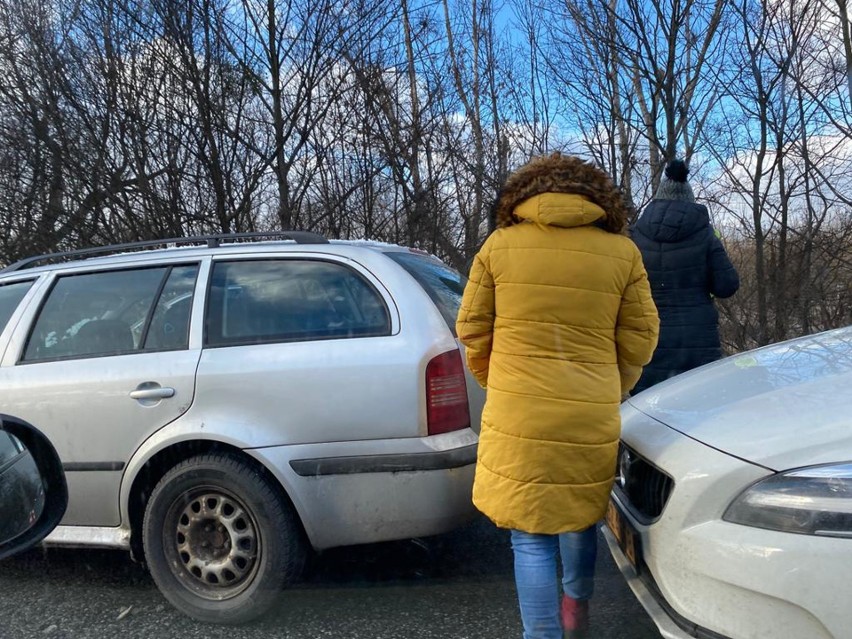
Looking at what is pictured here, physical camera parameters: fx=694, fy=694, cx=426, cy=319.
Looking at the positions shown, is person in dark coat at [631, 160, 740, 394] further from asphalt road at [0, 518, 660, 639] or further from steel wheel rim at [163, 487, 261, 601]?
steel wheel rim at [163, 487, 261, 601]

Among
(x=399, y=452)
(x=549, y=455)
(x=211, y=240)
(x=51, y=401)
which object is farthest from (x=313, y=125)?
(x=549, y=455)

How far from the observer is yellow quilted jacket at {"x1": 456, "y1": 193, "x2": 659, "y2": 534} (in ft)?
7.32

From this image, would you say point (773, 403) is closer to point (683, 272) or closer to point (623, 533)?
point (623, 533)

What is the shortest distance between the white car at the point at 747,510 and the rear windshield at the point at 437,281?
0.99 m

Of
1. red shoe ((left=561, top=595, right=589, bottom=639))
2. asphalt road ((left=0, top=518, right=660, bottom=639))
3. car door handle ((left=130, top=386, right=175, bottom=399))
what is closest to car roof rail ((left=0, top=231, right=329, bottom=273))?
car door handle ((left=130, top=386, right=175, bottom=399))

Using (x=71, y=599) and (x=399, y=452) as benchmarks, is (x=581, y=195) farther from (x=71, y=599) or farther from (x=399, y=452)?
(x=71, y=599)

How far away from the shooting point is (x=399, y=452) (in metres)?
2.80

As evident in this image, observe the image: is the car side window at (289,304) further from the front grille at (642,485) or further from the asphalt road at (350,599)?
the asphalt road at (350,599)

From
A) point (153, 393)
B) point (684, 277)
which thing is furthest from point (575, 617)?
point (684, 277)

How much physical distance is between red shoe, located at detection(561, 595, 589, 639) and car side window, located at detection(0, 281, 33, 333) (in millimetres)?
3011

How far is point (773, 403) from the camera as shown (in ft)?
7.23

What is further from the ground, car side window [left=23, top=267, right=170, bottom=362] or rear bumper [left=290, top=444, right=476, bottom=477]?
car side window [left=23, top=267, right=170, bottom=362]

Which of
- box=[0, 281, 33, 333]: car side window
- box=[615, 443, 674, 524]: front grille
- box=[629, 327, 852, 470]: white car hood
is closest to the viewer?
Result: box=[629, 327, 852, 470]: white car hood

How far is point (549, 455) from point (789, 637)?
80 centimetres
